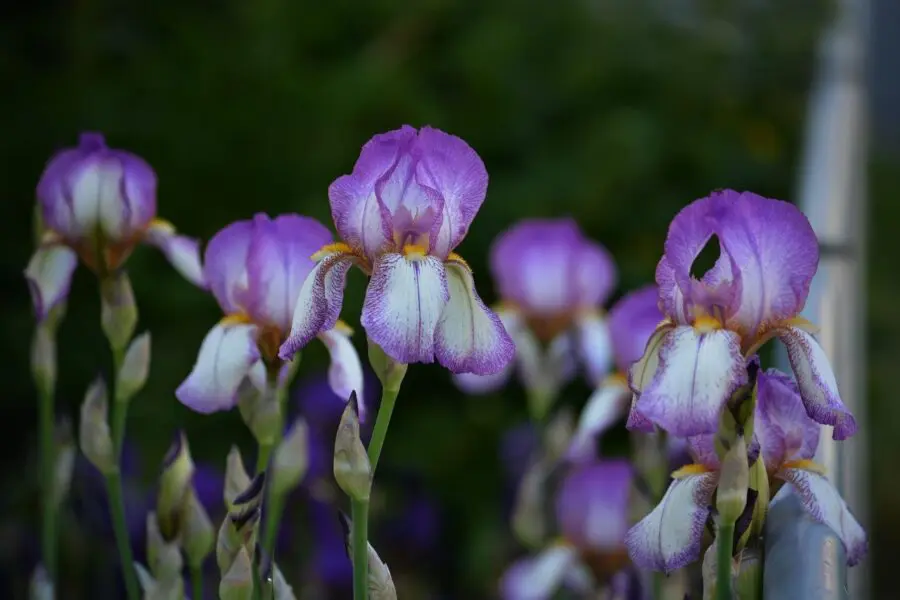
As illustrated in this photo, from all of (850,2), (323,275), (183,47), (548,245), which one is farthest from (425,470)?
(850,2)

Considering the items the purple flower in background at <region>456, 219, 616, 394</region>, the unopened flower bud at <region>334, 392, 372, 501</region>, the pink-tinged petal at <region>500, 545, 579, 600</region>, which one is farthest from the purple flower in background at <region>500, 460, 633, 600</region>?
the unopened flower bud at <region>334, 392, 372, 501</region>

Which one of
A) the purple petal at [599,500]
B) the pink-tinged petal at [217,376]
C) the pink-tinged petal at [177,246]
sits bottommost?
the purple petal at [599,500]

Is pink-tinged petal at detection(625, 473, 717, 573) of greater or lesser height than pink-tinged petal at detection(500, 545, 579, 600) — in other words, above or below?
above

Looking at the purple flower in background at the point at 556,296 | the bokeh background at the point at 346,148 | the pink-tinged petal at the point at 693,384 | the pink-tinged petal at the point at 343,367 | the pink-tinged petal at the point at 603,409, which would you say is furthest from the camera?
the bokeh background at the point at 346,148

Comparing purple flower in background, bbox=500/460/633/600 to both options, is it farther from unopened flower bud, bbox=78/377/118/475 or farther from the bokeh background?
unopened flower bud, bbox=78/377/118/475

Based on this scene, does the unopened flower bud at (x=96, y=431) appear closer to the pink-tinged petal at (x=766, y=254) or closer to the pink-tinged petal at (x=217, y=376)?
the pink-tinged petal at (x=217, y=376)

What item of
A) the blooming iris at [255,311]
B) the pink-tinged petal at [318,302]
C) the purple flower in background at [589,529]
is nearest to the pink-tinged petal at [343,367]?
the blooming iris at [255,311]
